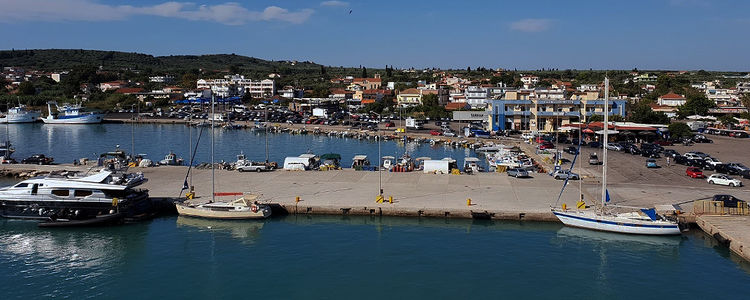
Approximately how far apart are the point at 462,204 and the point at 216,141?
43753 millimetres

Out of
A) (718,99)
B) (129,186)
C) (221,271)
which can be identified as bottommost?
(221,271)

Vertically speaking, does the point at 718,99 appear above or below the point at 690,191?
above

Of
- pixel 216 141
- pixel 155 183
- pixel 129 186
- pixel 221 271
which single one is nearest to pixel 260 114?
pixel 216 141

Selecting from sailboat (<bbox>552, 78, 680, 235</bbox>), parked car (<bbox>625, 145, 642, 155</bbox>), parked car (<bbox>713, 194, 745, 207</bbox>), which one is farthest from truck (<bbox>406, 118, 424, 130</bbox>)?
parked car (<bbox>713, 194, 745, 207</bbox>)

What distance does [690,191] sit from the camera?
29984mm

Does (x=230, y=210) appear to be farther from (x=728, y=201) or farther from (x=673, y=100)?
(x=673, y=100)

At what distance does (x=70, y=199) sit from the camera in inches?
1023

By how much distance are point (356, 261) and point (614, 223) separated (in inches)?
439

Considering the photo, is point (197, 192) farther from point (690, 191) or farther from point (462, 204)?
point (690, 191)

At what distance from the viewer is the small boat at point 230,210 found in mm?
26156

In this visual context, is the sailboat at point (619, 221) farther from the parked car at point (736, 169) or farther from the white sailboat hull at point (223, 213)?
the parked car at point (736, 169)

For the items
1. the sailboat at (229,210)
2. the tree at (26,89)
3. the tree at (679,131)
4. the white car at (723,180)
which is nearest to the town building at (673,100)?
the tree at (679,131)

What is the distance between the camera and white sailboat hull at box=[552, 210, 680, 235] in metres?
23.7

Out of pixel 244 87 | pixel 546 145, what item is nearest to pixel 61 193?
pixel 546 145
